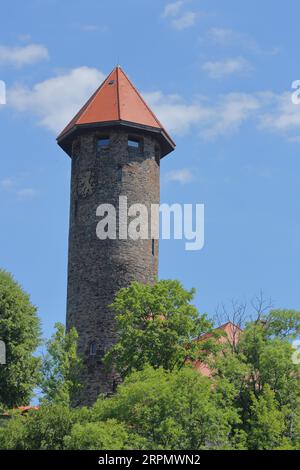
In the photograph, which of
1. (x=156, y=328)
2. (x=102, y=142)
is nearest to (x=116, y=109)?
(x=102, y=142)

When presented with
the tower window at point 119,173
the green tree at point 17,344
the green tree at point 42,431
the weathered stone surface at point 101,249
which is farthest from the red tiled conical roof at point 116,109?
the green tree at point 42,431

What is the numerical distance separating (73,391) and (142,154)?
39.2ft

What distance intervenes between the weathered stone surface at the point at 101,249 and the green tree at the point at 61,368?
9.16ft

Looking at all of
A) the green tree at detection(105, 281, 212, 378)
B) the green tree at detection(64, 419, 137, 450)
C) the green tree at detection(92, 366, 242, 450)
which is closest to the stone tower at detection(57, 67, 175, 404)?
the green tree at detection(105, 281, 212, 378)

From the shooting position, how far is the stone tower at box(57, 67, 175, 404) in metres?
47.4

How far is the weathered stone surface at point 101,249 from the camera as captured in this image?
1861 inches

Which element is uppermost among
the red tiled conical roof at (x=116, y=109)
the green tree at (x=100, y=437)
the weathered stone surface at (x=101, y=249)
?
the red tiled conical roof at (x=116, y=109)

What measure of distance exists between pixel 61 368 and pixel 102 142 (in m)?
11.6

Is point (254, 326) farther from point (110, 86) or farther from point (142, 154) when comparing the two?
point (110, 86)

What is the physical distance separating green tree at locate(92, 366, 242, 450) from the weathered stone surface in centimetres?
865

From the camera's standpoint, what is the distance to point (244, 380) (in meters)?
41.1

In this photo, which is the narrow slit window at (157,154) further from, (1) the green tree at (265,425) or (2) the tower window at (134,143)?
(1) the green tree at (265,425)
